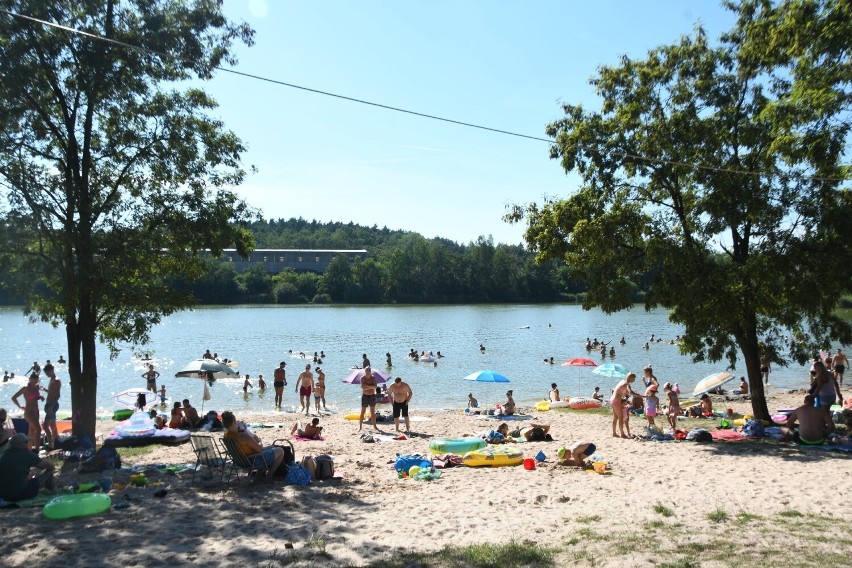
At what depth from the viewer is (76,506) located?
8922 mm

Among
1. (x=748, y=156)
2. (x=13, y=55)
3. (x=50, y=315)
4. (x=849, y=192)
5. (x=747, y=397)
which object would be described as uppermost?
(x=13, y=55)

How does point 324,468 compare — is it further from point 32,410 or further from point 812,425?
point 812,425

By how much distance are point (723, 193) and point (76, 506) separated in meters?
13.5

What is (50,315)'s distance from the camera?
1492 centimetres

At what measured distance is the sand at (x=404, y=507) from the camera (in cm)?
769

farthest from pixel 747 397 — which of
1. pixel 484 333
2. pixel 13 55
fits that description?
pixel 484 333

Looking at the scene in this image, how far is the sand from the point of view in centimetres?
769

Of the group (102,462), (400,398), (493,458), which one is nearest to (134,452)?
(102,462)

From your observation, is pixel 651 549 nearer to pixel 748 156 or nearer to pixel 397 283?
pixel 748 156

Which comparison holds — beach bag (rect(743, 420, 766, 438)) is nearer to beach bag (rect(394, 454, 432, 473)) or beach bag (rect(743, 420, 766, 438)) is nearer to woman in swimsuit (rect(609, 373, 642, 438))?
woman in swimsuit (rect(609, 373, 642, 438))

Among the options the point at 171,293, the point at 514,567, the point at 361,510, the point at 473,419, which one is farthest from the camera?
the point at 473,419

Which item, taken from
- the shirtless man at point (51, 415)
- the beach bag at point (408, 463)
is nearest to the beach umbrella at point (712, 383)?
the beach bag at point (408, 463)

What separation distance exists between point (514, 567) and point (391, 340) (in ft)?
185

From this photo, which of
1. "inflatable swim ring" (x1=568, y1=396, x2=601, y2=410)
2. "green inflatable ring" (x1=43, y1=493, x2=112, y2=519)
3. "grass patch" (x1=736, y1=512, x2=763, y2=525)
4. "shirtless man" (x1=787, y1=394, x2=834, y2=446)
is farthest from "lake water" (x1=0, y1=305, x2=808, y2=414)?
"shirtless man" (x1=787, y1=394, x2=834, y2=446)
